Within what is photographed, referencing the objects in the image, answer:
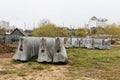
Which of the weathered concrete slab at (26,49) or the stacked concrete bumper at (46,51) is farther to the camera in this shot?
the weathered concrete slab at (26,49)

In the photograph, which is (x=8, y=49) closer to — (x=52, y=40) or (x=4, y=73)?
(x=52, y=40)

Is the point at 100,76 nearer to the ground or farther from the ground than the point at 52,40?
nearer to the ground

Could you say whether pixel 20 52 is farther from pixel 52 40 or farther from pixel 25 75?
pixel 25 75

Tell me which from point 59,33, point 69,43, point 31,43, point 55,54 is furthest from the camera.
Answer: point 59,33

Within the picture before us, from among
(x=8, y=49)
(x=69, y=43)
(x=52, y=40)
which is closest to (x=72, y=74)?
(x=52, y=40)

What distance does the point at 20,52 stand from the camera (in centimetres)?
1205

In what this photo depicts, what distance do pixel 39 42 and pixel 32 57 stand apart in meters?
0.89

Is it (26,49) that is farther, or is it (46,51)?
(26,49)

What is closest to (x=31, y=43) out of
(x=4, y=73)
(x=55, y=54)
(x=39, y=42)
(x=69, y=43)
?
(x=39, y=42)

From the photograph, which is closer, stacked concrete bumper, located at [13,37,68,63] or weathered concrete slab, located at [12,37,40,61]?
stacked concrete bumper, located at [13,37,68,63]

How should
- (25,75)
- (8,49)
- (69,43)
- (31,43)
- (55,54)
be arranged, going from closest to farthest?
(25,75), (55,54), (31,43), (8,49), (69,43)

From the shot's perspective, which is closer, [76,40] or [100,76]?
[100,76]

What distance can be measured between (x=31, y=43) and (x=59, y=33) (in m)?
33.3

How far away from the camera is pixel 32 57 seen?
12.9m
